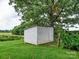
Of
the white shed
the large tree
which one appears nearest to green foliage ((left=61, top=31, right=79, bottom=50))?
the white shed

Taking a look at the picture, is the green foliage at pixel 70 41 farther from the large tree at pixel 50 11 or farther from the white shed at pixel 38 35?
→ the large tree at pixel 50 11

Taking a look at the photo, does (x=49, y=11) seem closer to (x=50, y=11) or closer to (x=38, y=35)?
(x=50, y=11)

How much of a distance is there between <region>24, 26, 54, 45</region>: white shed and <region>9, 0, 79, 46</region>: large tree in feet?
12.2

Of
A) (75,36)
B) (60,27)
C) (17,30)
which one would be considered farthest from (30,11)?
(17,30)

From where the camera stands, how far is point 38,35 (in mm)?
24156

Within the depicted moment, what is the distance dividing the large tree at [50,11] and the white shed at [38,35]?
3.71 metres

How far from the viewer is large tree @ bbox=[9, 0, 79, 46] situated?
97.1 ft

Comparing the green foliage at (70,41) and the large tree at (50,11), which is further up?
the large tree at (50,11)

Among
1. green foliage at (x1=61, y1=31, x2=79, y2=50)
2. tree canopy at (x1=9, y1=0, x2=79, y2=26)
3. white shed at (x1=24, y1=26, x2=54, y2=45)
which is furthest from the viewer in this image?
tree canopy at (x1=9, y1=0, x2=79, y2=26)

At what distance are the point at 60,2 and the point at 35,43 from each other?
888cm

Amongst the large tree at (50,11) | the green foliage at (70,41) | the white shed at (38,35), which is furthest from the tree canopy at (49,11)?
the green foliage at (70,41)

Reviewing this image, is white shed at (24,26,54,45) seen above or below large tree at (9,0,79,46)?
below

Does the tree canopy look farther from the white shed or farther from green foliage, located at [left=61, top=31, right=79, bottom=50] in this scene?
green foliage, located at [left=61, top=31, right=79, bottom=50]

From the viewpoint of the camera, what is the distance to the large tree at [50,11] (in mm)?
29581
